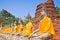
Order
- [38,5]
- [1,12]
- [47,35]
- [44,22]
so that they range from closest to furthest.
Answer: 1. [47,35]
2. [44,22]
3. [38,5]
4. [1,12]

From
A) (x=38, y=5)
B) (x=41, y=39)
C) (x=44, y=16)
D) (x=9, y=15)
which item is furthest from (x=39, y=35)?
(x=9, y=15)

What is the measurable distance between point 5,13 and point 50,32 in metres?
62.9

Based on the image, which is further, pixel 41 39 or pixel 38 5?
pixel 38 5

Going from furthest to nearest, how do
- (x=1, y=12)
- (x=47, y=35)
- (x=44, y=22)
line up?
1. (x=1, y=12)
2. (x=44, y=22)
3. (x=47, y=35)

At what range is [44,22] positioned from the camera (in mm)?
5984

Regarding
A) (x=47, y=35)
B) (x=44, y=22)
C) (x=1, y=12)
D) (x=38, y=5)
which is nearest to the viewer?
(x=47, y=35)

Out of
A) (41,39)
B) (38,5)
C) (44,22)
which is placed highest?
(38,5)

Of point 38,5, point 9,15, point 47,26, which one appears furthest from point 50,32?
point 9,15

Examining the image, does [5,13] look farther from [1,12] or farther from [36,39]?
[36,39]

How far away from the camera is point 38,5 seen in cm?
2269

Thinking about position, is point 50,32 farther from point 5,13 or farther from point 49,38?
point 5,13

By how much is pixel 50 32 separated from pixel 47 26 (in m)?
0.20

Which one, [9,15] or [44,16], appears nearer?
[44,16]

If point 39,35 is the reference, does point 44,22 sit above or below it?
above
